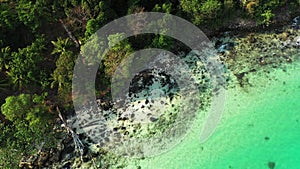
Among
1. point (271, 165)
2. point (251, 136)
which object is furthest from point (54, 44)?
point (271, 165)

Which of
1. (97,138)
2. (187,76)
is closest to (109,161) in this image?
(97,138)

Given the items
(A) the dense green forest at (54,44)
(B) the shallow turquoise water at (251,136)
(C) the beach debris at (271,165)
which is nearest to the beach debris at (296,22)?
(A) the dense green forest at (54,44)

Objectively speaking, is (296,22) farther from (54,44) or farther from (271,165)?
(54,44)

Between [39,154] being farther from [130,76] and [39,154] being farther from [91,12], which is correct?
[91,12]

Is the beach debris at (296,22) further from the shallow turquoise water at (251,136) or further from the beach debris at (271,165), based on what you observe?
the beach debris at (271,165)

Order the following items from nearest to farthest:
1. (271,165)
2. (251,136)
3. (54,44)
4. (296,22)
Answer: (271,165) → (251,136) → (54,44) → (296,22)

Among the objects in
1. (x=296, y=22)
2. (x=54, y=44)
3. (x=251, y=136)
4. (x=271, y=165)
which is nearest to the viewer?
(x=271, y=165)

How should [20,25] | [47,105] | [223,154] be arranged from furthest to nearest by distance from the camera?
[20,25]
[47,105]
[223,154]
